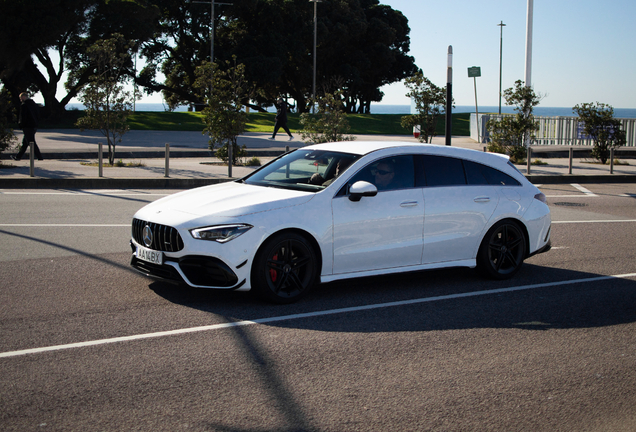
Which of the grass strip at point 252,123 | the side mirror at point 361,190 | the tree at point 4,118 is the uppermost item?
the grass strip at point 252,123

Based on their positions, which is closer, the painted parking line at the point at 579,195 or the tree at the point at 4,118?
the painted parking line at the point at 579,195

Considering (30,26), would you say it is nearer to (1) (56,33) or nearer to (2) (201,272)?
(1) (56,33)

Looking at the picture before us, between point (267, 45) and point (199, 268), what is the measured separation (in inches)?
2077

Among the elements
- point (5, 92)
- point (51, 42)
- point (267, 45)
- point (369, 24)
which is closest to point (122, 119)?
point (5, 92)

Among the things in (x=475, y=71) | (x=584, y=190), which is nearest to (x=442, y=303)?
(x=584, y=190)

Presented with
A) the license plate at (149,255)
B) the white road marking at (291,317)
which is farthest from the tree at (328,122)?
the license plate at (149,255)

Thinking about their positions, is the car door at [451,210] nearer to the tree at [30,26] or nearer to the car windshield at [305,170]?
the car windshield at [305,170]

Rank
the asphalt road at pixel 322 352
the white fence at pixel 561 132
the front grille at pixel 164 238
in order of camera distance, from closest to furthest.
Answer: the asphalt road at pixel 322 352 < the front grille at pixel 164 238 < the white fence at pixel 561 132

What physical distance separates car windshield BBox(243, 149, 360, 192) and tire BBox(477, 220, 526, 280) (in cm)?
184

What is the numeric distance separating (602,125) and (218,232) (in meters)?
21.2

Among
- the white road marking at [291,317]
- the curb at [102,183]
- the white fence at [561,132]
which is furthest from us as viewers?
the white fence at [561,132]

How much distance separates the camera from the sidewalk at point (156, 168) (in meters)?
16.4

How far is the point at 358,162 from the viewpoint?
6934 millimetres

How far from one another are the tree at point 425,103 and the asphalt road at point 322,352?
15.3 metres
